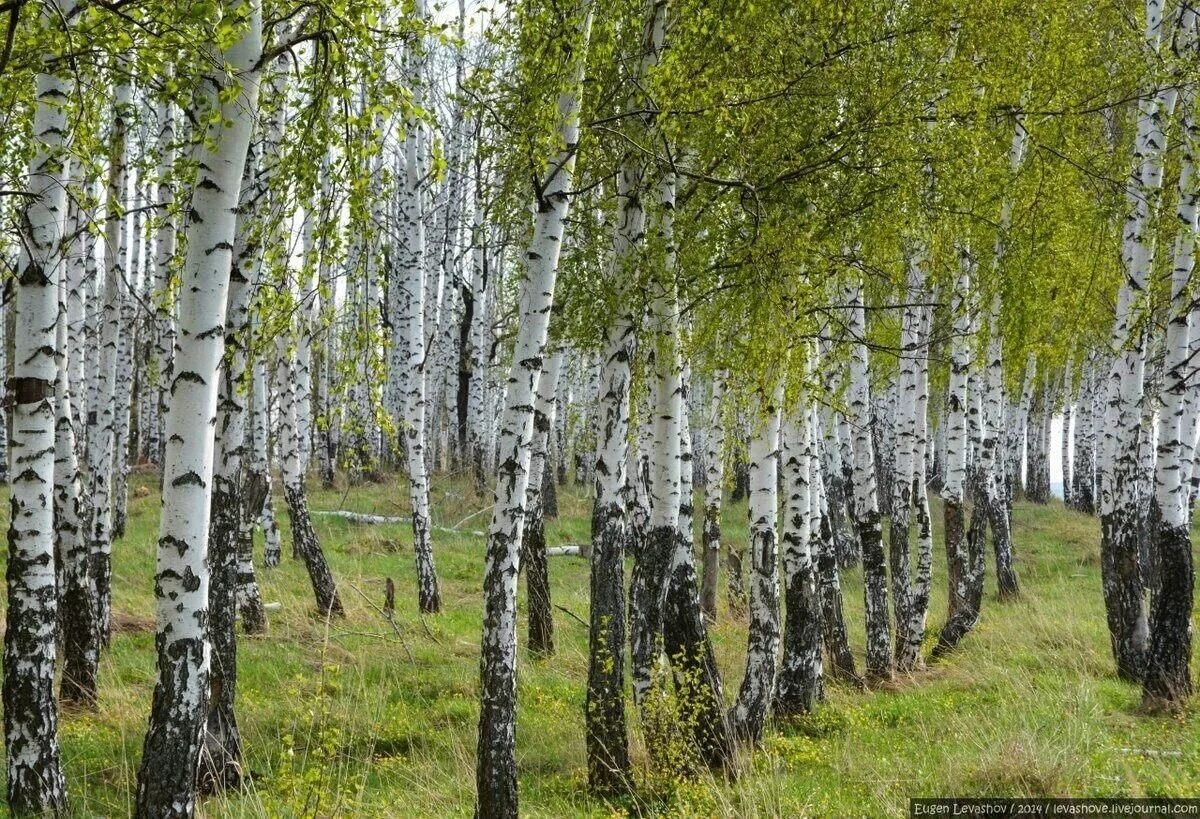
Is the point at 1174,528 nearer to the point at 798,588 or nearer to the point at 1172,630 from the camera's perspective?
the point at 1172,630

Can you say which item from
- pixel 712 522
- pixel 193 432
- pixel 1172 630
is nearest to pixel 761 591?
pixel 1172 630

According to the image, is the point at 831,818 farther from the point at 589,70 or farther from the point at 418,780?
the point at 589,70

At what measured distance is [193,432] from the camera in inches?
178

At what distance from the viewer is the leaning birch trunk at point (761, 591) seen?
8008mm

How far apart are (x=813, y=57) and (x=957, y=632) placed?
8.47 metres

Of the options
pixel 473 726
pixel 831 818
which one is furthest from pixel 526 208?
pixel 831 818

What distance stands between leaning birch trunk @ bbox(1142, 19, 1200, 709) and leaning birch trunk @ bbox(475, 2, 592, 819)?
6.34 metres

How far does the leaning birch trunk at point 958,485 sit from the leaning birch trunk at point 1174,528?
297 cm

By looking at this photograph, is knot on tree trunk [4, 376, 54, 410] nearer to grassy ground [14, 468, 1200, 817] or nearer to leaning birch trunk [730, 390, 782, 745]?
grassy ground [14, 468, 1200, 817]

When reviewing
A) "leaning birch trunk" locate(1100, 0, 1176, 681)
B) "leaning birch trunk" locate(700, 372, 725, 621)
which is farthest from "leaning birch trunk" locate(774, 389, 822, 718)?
"leaning birch trunk" locate(700, 372, 725, 621)

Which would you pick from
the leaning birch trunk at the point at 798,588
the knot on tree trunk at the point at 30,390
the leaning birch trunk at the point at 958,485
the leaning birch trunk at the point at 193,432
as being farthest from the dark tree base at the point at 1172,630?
the knot on tree trunk at the point at 30,390

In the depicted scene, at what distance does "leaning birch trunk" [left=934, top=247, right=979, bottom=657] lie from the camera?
12398 mm

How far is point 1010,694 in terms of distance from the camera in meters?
9.61

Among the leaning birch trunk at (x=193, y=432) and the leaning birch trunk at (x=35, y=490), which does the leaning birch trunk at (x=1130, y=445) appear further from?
the leaning birch trunk at (x=35, y=490)
